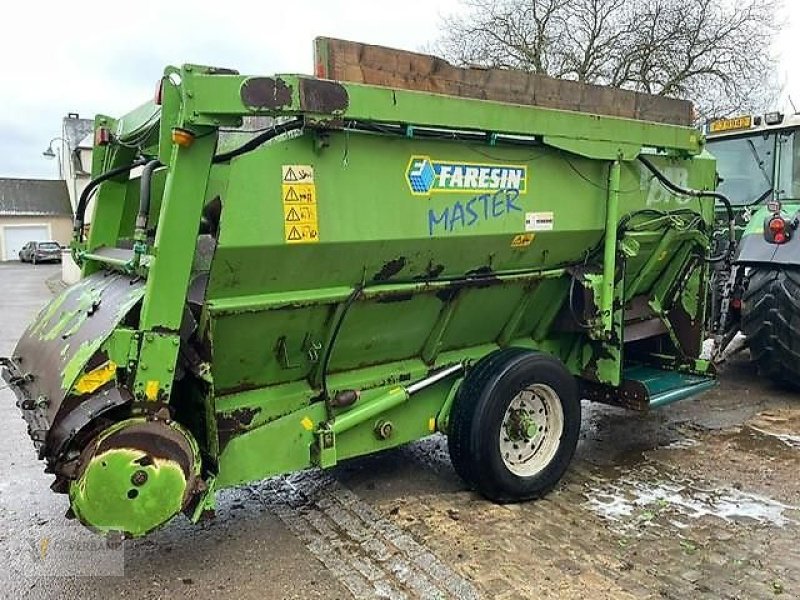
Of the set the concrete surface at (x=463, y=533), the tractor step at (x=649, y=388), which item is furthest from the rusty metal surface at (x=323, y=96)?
the tractor step at (x=649, y=388)

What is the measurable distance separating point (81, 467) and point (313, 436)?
1.11 m

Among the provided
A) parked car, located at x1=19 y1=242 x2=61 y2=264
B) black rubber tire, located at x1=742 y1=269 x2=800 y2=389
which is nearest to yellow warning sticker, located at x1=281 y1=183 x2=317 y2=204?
black rubber tire, located at x1=742 y1=269 x2=800 y2=389

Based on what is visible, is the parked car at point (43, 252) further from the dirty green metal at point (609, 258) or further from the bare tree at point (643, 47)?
the dirty green metal at point (609, 258)

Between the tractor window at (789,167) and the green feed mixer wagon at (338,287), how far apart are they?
2246mm

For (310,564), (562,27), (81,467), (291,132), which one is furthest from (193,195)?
(562,27)

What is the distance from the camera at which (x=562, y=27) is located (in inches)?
822

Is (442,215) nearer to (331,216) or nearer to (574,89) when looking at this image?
(331,216)

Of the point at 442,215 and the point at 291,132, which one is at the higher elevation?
the point at 291,132

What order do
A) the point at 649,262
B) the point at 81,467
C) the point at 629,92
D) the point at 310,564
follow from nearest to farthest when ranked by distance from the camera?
the point at 81,467
the point at 310,564
the point at 629,92
the point at 649,262

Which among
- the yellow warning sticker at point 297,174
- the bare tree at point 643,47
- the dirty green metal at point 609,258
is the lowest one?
the dirty green metal at point 609,258

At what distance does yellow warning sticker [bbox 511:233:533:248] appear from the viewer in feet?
12.8

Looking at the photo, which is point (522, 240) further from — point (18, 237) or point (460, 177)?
point (18, 237)

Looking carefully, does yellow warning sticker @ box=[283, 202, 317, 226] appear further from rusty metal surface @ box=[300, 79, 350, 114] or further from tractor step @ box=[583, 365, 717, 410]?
tractor step @ box=[583, 365, 717, 410]

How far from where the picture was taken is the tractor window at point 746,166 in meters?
6.85
